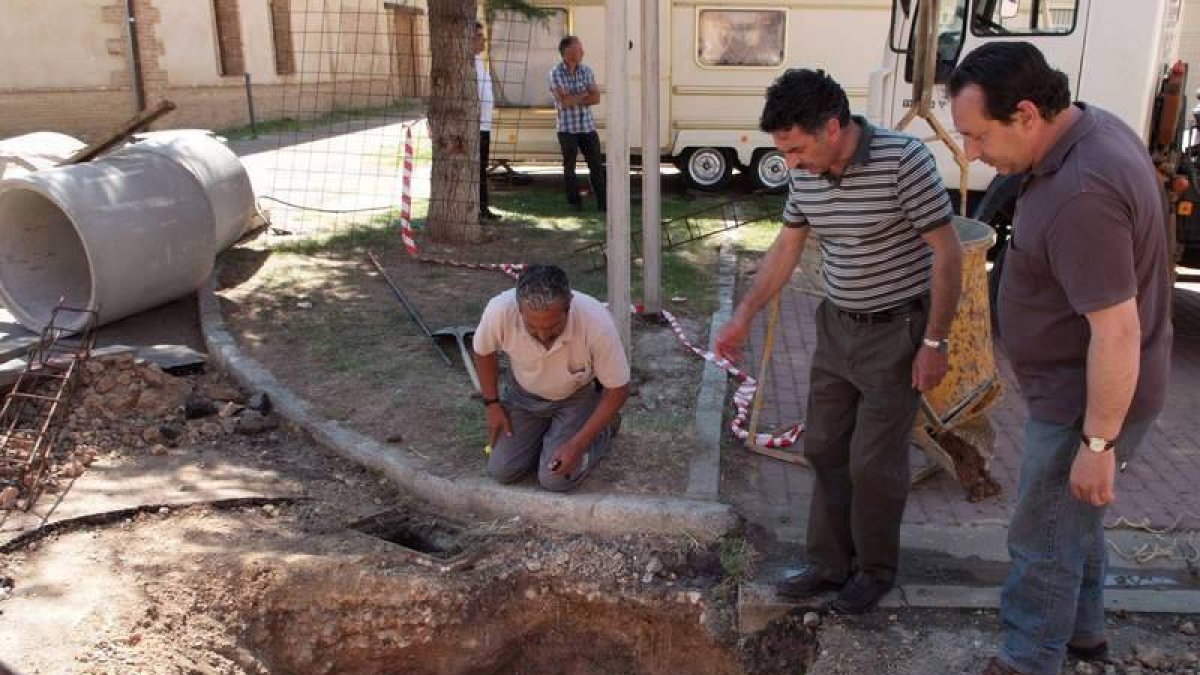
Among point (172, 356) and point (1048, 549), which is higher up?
point (1048, 549)

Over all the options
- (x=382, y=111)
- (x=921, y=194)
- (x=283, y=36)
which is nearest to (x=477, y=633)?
(x=921, y=194)

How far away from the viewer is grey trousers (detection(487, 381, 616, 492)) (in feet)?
13.6

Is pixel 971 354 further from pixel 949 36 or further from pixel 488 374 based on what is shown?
pixel 949 36

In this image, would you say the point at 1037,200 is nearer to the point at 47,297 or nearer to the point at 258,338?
the point at 258,338

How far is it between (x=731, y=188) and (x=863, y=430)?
983cm

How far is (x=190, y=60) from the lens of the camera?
1992 cm

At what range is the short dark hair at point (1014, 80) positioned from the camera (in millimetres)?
2299

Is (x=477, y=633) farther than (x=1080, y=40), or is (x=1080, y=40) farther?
(x=1080, y=40)

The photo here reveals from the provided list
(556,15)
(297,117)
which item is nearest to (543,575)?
(556,15)

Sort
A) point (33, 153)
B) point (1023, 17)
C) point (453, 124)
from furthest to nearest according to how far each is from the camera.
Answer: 1. point (33, 153)
2. point (453, 124)
3. point (1023, 17)

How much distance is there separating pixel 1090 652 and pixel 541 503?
208 cm

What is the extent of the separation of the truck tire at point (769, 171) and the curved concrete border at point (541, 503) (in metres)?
8.30

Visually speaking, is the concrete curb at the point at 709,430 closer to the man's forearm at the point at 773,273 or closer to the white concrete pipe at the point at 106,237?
the man's forearm at the point at 773,273

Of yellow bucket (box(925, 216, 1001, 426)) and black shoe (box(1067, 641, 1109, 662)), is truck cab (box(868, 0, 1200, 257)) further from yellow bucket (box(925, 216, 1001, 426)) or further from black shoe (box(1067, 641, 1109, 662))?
black shoe (box(1067, 641, 1109, 662))
